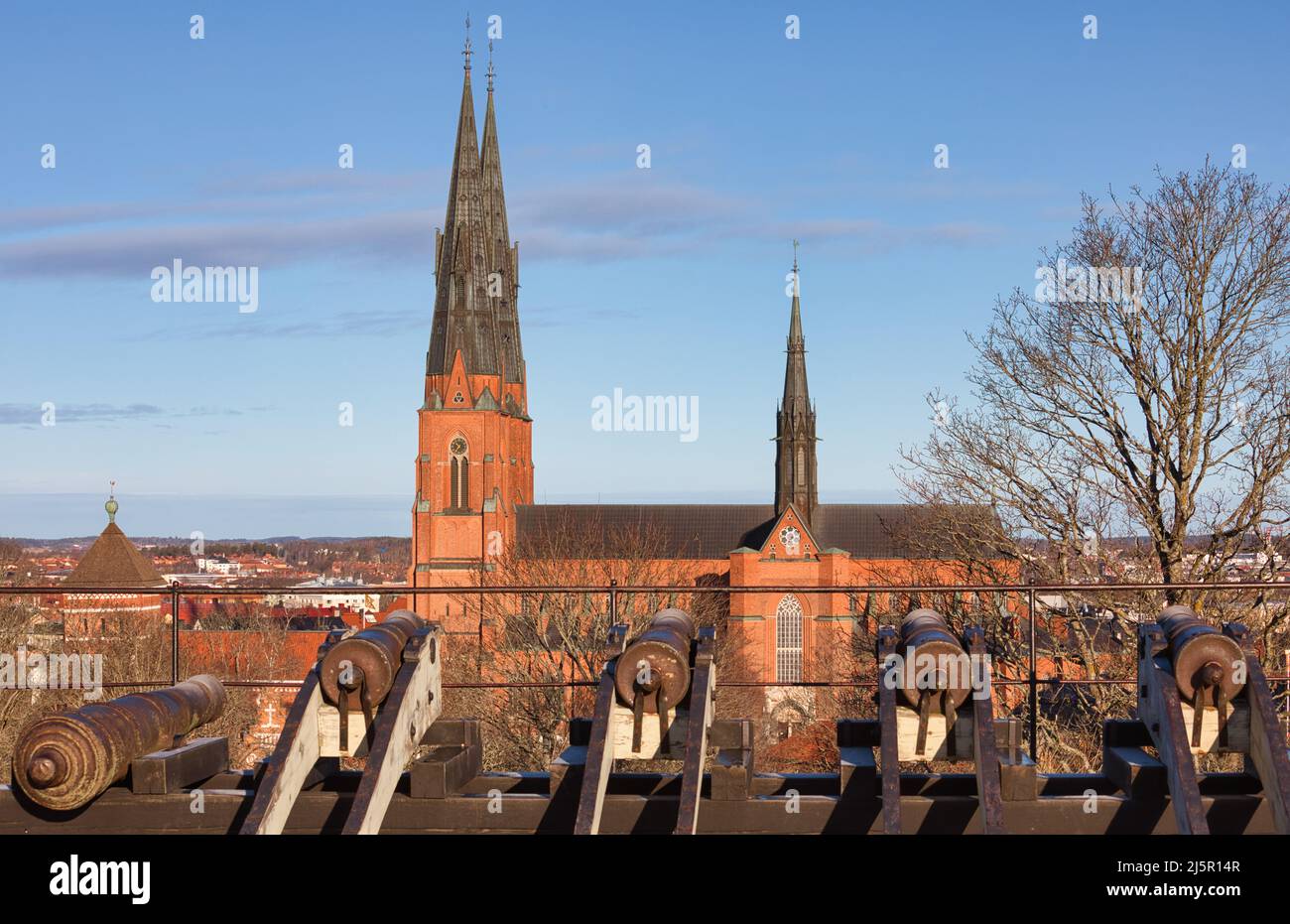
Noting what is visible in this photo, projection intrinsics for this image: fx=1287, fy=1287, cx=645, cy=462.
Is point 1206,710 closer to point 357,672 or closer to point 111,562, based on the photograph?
point 357,672

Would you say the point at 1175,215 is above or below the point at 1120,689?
above

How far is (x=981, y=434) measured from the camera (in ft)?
65.0

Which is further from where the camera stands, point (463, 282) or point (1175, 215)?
point (463, 282)

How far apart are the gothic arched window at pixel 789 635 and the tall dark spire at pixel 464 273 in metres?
19.9

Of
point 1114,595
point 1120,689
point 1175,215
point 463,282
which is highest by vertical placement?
point 463,282

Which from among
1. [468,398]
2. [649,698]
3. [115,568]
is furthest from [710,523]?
[649,698]

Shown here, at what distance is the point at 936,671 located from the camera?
16.4 feet

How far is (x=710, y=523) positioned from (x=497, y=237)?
20503mm

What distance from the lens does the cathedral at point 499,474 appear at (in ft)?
215


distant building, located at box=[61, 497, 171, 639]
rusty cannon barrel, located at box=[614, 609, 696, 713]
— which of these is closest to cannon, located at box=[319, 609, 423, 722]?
rusty cannon barrel, located at box=[614, 609, 696, 713]

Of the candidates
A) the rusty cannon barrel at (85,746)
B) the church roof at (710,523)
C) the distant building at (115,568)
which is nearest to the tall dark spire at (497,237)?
the church roof at (710,523)

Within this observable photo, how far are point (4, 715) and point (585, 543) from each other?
39.4 metres
